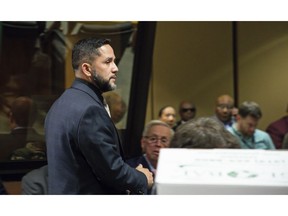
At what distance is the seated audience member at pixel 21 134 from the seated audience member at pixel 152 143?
0.95ft

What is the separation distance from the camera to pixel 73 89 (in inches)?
53.2

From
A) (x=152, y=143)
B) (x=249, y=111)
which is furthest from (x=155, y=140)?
(x=249, y=111)

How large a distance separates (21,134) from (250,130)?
93 cm

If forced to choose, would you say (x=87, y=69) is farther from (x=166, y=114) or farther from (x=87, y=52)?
(x=166, y=114)

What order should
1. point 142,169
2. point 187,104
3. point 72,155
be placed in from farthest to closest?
point 187,104 → point 142,169 → point 72,155

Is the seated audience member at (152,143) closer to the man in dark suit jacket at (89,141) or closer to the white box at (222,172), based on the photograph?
the man in dark suit jacket at (89,141)

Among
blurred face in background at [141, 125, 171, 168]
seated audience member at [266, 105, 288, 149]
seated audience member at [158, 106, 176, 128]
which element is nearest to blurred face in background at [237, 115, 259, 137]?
seated audience member at [266, 105, 288, 149]

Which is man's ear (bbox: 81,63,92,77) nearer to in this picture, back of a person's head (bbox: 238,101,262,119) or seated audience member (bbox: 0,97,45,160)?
seated audience member (bbox: 0,97,45,160)

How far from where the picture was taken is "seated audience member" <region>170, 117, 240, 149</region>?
3.69 ft

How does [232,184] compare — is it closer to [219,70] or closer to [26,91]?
[26,91]

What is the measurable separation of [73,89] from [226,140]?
1.43 feet

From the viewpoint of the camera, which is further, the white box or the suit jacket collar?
the suit jacket collar

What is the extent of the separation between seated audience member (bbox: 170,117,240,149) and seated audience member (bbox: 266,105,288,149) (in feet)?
3.72
